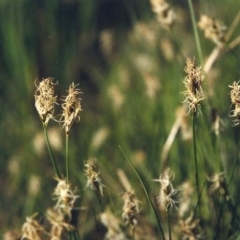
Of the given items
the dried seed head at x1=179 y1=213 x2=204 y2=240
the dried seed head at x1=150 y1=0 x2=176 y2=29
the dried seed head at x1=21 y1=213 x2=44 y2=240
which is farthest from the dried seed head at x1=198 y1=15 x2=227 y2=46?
the dried seed head at x1=21 y1=213 x2=44 y2=240

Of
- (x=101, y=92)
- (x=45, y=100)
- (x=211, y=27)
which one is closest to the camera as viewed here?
(x=45, y=100)

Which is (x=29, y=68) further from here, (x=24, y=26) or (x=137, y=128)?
(x=137, y=128)

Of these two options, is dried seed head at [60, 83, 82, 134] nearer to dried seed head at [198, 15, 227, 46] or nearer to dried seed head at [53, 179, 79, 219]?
dried seed head at [53, 179, 79, 219]

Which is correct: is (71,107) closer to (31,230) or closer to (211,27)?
(31,230)

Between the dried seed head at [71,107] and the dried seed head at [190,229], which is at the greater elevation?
the dried seed head at [71,107]

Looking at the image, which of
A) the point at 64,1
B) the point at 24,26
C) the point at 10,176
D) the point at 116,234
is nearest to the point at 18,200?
the point at 10,176

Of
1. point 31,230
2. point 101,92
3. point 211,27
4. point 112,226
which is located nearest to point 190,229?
point 112,226

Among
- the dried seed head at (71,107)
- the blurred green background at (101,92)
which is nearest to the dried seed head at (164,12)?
the blurred green background at (101,92)

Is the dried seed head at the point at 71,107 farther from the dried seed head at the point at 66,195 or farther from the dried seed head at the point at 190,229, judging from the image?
the dried seed head at the point at 190,229
